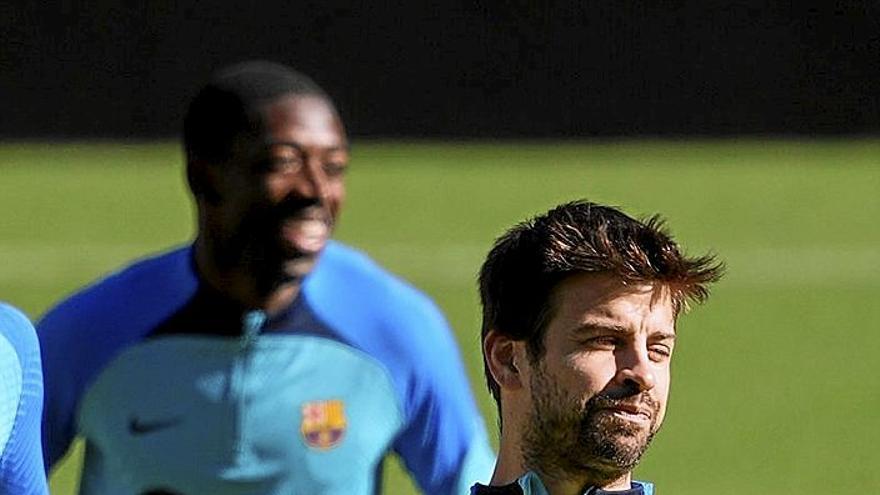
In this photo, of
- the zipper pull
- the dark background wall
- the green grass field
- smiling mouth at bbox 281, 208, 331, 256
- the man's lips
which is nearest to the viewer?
the man's lips

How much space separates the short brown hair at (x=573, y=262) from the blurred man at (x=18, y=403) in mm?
762

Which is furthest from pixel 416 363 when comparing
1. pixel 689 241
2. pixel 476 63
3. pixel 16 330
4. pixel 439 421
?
pixel 476 63

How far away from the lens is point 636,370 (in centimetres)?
259

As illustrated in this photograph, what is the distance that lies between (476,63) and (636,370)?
16.8 metres

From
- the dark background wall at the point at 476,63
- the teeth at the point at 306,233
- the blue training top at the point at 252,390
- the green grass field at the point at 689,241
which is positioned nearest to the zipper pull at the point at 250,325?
the blue training top at the point at 252,390

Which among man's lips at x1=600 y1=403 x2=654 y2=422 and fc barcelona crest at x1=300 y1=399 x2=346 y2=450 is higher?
man's lips at x1=600 y1=403 x2=654 y2=422

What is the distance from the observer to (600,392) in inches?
102

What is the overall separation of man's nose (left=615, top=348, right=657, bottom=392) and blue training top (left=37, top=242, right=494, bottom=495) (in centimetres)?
183

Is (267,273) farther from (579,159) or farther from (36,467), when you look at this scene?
(579,159)

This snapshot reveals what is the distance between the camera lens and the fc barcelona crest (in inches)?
178

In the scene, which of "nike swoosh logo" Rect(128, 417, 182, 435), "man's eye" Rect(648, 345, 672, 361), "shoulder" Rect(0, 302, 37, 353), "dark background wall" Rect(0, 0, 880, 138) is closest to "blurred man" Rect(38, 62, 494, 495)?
"nike swoosh logo" Rect(128, 417, 182, 435)

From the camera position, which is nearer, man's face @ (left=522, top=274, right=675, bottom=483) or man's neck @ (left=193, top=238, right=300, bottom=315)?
man's face @ (left=522, top=274, right=675, bottom=483)

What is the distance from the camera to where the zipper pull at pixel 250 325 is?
14.9 ft

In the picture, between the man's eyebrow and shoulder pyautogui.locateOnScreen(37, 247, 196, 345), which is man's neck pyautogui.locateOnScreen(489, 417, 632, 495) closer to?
the man's eyebrow
